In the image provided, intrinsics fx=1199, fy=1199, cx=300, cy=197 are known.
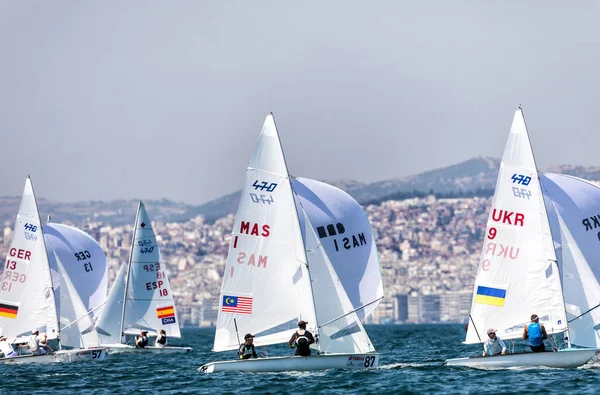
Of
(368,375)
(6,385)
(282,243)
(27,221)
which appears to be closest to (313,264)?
(282,243)

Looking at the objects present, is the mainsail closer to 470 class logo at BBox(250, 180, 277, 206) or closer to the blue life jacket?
470 class logo at BBox(250, 180, 277, 206)

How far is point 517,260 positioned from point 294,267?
20.0ft

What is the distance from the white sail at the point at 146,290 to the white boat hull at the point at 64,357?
34.1ft

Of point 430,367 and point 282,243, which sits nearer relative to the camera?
point 282,243

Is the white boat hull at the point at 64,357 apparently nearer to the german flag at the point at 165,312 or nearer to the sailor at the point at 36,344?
the sailor at the point at 36,344

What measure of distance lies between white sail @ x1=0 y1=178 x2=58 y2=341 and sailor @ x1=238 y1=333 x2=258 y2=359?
1256 cm

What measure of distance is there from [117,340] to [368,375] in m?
25.0

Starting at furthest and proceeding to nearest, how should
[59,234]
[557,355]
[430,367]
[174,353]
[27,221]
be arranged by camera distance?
[174,353] → [59,234] → [27,221] → [430,367] → [557,355]

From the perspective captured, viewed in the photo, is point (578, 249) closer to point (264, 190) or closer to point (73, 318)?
point (264, 190)

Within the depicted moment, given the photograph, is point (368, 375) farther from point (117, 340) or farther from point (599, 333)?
point (117, 340)

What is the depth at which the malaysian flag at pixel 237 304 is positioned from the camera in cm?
3272

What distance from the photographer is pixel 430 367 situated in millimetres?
35406

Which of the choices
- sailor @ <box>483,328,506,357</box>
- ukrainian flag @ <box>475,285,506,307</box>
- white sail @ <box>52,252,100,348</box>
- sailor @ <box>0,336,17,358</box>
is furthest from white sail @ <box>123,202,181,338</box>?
sailor @ <box>483,328,506,357</box>

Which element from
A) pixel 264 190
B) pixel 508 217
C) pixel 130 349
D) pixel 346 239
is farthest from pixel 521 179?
pixel 130 349
